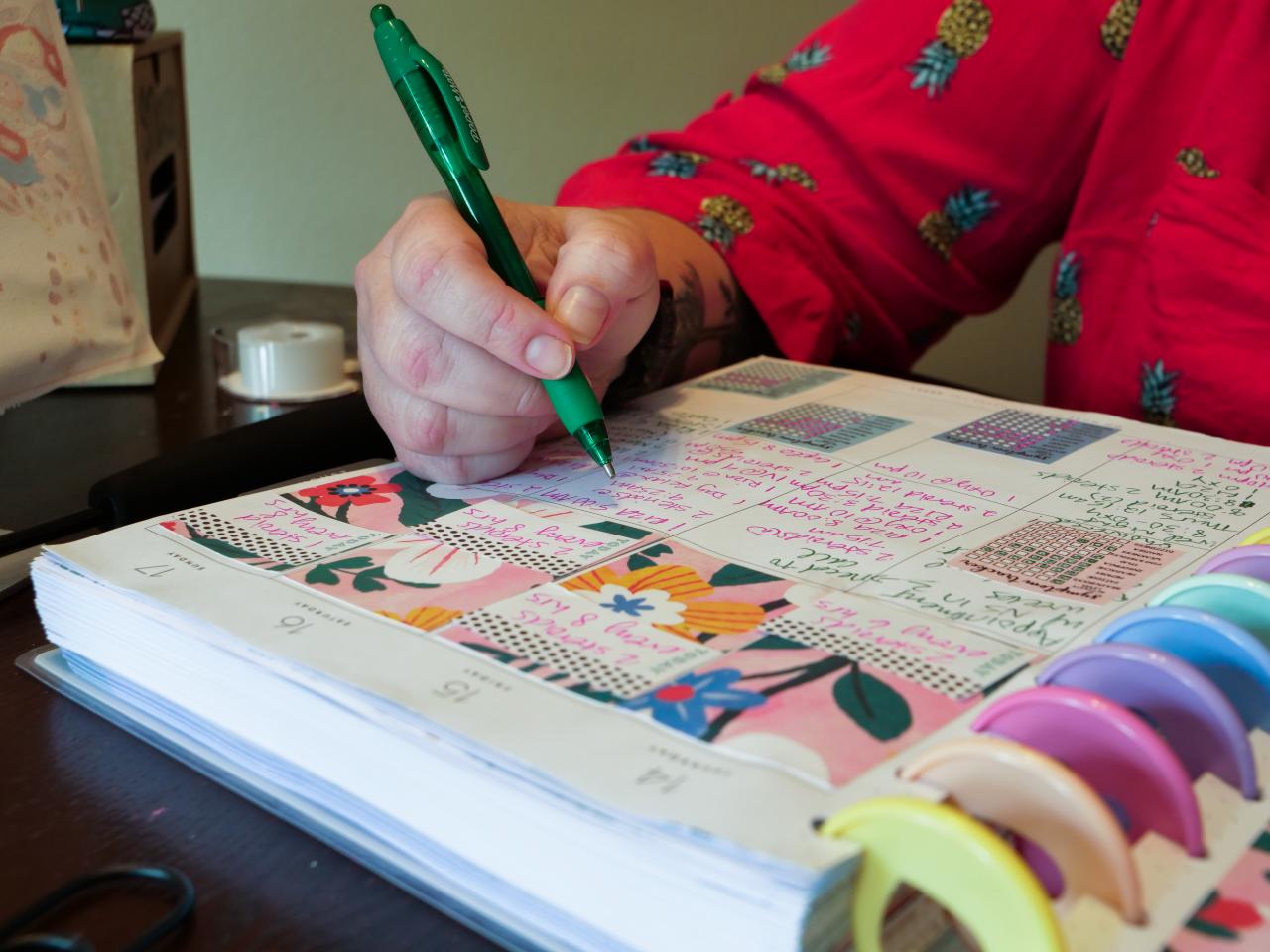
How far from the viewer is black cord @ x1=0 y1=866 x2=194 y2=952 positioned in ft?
0.78

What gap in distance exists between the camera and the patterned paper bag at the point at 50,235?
46 centimetres

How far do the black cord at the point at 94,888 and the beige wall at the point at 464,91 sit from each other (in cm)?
145

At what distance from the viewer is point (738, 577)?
34cm

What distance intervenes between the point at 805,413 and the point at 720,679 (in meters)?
0.27

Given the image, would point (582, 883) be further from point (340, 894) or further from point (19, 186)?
point (19, 186)

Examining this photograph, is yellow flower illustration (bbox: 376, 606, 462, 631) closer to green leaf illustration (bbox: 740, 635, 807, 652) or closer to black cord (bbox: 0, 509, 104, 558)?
green leaf illustration (bbox: 740, 635, 807, 652)

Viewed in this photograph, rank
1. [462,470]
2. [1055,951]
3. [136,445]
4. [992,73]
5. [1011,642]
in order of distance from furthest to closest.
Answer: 1. [992,73]
2. [136,445]
3. [462,470]
4. [1011,642]
5. [1055,951]

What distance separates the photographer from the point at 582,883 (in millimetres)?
232

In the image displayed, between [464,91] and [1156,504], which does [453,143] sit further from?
[464,91]

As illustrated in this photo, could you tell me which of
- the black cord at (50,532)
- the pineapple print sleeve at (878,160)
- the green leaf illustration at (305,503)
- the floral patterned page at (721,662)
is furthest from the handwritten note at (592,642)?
the pineapple print sleeve at (878,160)

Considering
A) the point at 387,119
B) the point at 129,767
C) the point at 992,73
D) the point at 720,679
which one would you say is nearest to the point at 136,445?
the point at 129,767

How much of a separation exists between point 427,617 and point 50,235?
30 centimetres

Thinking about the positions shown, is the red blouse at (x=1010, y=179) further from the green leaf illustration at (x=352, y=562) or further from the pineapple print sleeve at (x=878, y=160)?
the green leaf illustration at (x=352, y=562)

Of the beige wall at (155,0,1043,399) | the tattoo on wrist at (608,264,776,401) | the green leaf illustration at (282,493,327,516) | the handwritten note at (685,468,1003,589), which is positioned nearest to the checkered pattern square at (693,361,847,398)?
the tattoo on wrist at (608,264,776,401)
